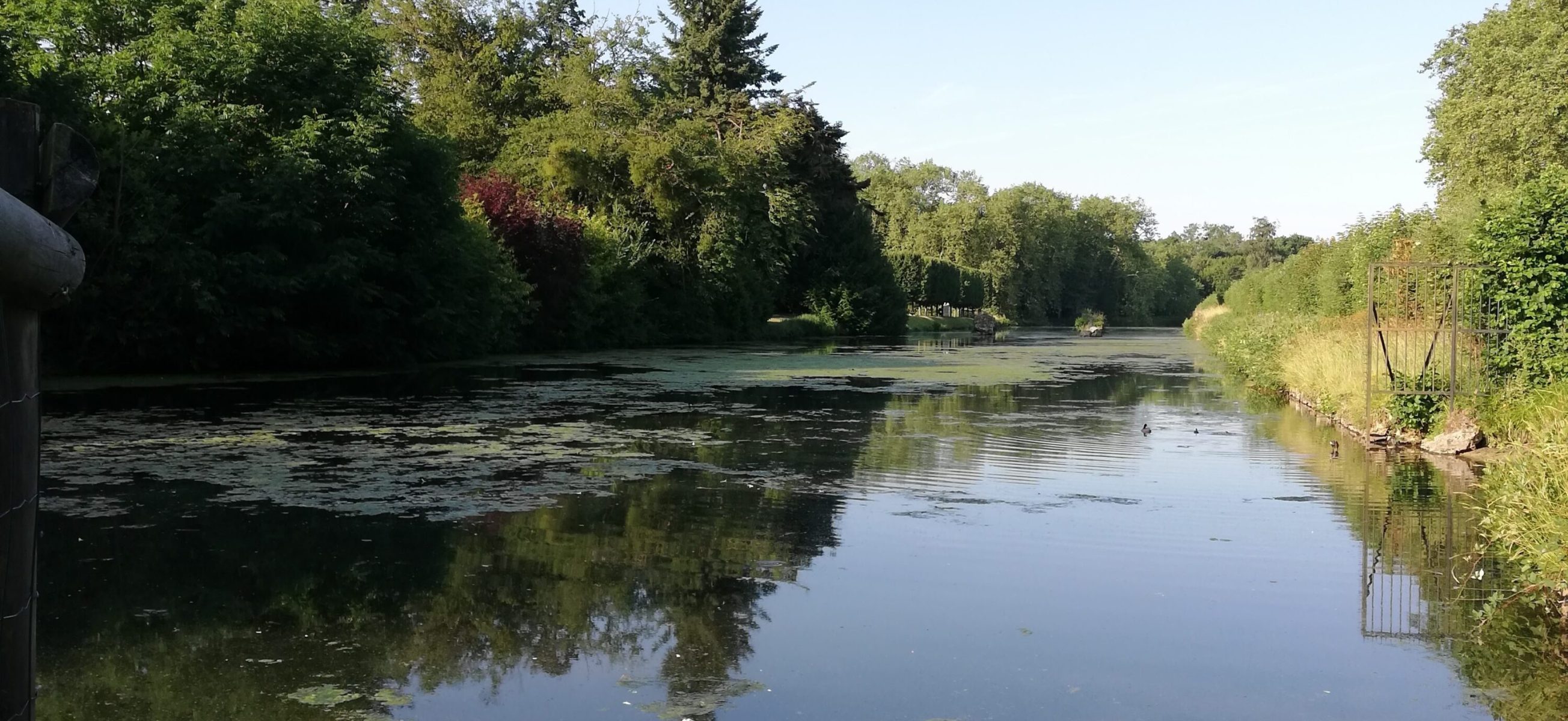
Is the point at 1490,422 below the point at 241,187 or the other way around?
below

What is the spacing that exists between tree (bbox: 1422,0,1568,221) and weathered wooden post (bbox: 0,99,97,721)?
30382 mm

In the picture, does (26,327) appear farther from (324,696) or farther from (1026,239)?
(1026,239)

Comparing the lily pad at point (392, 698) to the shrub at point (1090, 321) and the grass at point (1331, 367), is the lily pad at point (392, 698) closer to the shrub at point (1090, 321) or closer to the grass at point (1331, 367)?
the grass at point (1331, 367)

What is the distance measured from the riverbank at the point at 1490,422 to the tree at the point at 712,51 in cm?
3121

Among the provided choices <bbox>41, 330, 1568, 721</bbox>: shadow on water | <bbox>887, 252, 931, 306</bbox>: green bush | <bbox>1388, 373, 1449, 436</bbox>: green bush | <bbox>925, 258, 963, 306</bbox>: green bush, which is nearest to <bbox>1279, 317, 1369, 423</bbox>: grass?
<bbox>1388, 373, 1449, 436</bbox>: green bush

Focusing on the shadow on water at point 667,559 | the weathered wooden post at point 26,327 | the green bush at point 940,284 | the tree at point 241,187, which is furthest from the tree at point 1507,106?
the green bush at point 940,284

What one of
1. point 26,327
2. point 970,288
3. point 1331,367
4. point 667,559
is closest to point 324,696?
point 667,559

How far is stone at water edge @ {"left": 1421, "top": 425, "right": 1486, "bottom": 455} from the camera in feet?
48.7

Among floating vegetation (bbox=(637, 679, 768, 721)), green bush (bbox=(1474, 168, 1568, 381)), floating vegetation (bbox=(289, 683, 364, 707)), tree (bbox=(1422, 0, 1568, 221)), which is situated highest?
tree (bbox=(1422, 0, 1568, 221))

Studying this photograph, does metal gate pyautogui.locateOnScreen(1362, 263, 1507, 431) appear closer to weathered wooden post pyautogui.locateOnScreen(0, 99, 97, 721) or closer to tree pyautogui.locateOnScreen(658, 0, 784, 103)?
weathered wooden post pyautogui.locateOnScreen(0, 99, 97, 721)

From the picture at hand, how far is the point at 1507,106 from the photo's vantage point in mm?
33312

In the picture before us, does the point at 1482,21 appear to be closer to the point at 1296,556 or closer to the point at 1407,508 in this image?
the point at 1407,508

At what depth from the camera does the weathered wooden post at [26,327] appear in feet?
7.85

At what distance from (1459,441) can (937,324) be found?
6717cm
